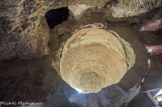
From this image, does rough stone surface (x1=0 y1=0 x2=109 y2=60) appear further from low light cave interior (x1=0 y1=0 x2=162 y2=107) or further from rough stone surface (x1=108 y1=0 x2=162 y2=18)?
rough stone surface (x1=108 y1=0 x2=162 y2=18)

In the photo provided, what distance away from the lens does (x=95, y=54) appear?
5.27m

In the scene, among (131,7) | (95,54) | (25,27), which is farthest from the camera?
(95,54)

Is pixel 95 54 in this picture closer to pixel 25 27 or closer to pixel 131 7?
pixel 131 7

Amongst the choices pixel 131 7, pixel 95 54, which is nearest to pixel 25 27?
pixel 131 7

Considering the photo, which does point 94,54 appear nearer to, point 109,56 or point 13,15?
point 109,56

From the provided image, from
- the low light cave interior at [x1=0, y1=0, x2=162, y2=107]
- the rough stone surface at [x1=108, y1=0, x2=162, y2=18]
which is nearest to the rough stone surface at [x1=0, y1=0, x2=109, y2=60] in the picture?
the low light cave interior at [x1=0, y1=0, x2=162, y2=107]

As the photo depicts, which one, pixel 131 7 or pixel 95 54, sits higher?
pixel 131 7

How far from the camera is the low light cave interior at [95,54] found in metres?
2.92

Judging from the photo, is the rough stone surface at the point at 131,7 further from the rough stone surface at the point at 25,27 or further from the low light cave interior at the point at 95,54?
the rough stone surface at the point at 25,27

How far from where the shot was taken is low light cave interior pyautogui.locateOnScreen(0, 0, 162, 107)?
2.92 meters

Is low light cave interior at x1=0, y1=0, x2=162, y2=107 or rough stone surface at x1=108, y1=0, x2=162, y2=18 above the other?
rough stone surface at x1=108, y1=0, x2=162, y2=18

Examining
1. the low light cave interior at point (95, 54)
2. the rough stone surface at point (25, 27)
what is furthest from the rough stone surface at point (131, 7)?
the rough stone surface at point (25, 27)

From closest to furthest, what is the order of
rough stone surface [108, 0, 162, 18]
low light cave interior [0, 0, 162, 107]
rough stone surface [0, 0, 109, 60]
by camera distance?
rough stone surface [0, 0, 109, 60]
low light cave interior [0, 0, 162, 107]
rough stone surface [108, 0, 162, 18]

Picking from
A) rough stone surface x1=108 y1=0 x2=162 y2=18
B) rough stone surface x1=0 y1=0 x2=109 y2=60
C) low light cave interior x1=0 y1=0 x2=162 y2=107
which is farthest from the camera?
rough stone surface x1=108 y1=0 x2=162 y2=18
